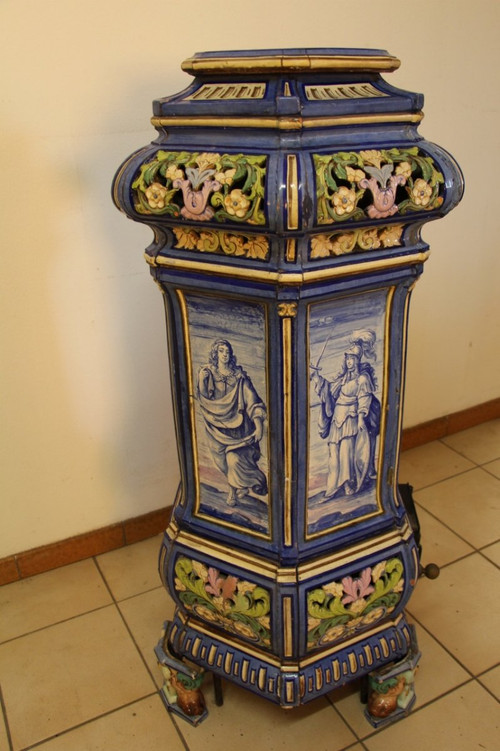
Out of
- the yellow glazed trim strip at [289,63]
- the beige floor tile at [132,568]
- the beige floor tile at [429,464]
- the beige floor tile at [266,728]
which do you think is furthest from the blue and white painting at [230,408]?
the beige floor tile at [429,464]

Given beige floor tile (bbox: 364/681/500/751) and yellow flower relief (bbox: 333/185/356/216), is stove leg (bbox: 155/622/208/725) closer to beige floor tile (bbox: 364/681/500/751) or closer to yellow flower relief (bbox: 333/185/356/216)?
beige floor tile (bbox: 364/681/500/751)

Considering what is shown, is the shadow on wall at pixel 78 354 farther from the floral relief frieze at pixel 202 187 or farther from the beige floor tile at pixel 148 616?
the floral relief frieze at pixel 202 187

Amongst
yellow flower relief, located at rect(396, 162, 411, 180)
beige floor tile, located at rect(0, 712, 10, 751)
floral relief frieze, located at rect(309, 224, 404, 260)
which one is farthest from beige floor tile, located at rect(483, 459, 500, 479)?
beige floor tile, located at rect(0, 712, 10, 751)

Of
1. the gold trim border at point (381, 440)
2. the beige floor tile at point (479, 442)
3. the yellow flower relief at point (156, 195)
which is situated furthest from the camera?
the beige floor tile at point (479, 442)

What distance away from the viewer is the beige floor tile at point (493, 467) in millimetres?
2215

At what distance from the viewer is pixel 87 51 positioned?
1.45 metres

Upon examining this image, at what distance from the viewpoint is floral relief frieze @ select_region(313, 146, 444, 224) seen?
0.93 metres

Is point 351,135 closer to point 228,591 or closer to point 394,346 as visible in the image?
point 394,346

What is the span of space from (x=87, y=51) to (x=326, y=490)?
1.04m

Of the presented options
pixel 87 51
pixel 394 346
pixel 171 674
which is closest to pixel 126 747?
pixel 171 674

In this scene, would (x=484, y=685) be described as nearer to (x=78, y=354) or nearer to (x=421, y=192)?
(x=421, y=192)

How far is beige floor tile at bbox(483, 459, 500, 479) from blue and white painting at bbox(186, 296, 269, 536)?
1256mm

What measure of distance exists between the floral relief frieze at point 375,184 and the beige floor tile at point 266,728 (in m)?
1.04

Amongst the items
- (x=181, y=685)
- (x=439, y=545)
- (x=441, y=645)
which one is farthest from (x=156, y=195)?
(x=439, y=545)
